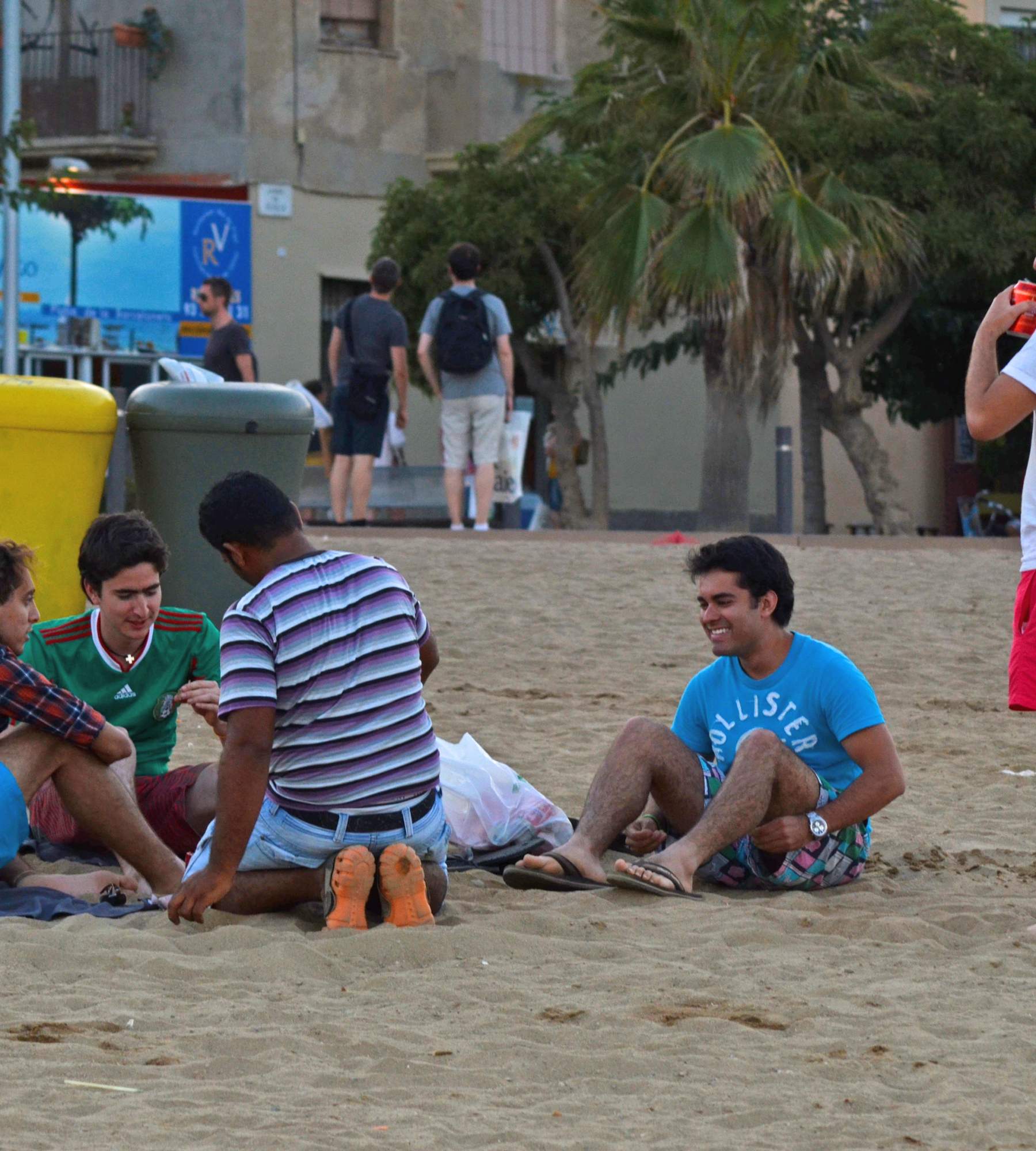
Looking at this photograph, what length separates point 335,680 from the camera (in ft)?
14.9

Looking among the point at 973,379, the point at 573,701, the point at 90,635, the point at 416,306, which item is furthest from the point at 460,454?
the point at 416,306

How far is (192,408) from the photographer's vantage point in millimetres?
8320

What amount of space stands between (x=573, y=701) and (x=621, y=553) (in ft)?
13.8

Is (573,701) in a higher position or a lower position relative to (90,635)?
lower

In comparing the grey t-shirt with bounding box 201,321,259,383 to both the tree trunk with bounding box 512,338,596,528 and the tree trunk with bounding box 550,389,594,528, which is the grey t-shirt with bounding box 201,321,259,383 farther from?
the tree trunk with bounding box 550,389,594,528

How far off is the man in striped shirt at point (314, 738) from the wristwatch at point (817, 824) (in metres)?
0.96

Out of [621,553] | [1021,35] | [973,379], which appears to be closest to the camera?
[973,379]

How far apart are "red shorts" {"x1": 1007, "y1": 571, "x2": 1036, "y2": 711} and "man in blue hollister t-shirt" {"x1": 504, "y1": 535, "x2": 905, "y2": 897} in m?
0.48

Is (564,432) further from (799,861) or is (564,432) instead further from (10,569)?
(10,569)

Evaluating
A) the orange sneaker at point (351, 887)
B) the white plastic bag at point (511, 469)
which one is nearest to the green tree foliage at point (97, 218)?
the white plastic bag at point (511, 469)

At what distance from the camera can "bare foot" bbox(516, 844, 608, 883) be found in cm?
519

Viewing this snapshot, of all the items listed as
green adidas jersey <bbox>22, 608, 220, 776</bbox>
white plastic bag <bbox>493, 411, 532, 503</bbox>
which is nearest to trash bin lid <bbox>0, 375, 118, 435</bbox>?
green adidas jersey <bbox>22, 608, 220, 776</bbox>

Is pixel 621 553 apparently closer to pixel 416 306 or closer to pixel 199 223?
pixel 416 306

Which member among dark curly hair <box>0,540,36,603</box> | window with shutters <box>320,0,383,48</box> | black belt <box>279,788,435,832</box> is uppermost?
window with shutters <box>320,0,383,48</box>
